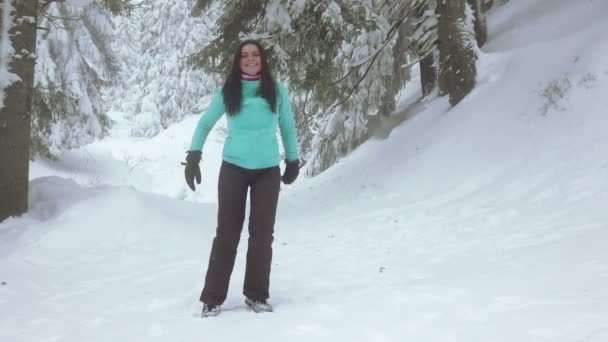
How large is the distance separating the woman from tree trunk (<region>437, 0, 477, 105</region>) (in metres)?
6.23

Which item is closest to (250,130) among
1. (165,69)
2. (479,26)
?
(479,26)

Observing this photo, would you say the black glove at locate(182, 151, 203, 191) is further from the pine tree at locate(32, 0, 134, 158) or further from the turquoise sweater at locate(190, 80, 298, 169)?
the pine tree at locate(32, 0, 134, 158)

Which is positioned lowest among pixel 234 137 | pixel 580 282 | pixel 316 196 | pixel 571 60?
pixel 316 196

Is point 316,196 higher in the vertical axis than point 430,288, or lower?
lower

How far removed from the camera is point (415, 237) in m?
6.28

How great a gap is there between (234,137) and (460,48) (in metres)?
6.53

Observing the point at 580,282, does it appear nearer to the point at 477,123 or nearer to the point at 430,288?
the point at 430,288

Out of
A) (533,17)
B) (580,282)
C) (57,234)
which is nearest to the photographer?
(580,282)

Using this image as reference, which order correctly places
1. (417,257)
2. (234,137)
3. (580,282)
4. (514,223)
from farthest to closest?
(514,223)
(417,257)
(234,137)
(580,282)

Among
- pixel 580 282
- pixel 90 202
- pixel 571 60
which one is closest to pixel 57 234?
pixel 90 202

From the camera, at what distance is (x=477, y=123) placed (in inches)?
347

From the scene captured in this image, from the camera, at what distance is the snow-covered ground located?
346cm

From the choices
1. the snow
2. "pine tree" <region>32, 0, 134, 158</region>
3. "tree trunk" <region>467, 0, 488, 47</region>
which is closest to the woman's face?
the snow

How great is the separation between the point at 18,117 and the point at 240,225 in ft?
15.2
